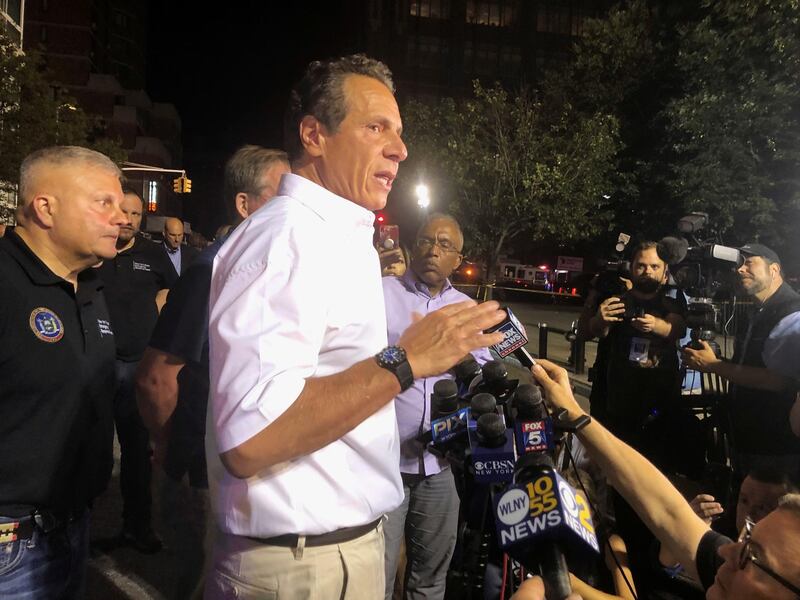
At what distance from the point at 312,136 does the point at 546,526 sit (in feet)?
3.94

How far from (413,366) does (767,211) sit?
55.7ft

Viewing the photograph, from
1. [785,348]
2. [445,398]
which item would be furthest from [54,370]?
[785,348]

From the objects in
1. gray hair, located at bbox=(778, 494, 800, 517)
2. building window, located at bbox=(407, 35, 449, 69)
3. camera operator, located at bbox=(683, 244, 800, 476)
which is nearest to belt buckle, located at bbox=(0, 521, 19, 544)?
gray hair, located at bbox=(778, 494, 800, 517)

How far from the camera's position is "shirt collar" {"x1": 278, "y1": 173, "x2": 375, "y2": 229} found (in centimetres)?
162

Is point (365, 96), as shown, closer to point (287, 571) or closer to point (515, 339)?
point (515, 339)

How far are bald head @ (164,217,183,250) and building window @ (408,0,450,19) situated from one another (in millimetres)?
50881

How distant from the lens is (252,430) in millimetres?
1329

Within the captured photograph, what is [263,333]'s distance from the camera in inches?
53.8

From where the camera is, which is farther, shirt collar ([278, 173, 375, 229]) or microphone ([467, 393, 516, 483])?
microphone ([467, 393, 516, 483])

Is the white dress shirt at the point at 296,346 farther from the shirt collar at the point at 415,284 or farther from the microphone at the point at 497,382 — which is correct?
the shirt collar at the point at 415,284

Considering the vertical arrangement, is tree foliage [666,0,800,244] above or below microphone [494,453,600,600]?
above

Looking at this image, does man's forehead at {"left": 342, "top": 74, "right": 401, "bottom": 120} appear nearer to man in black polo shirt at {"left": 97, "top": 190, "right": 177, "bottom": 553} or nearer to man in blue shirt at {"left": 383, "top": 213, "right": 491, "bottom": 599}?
man in blue shirt at {"left": 383, "top": 213, "right": 491, "bottom": 599}

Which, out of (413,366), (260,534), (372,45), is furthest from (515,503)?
(372,45)

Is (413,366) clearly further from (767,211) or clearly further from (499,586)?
(767,211)
